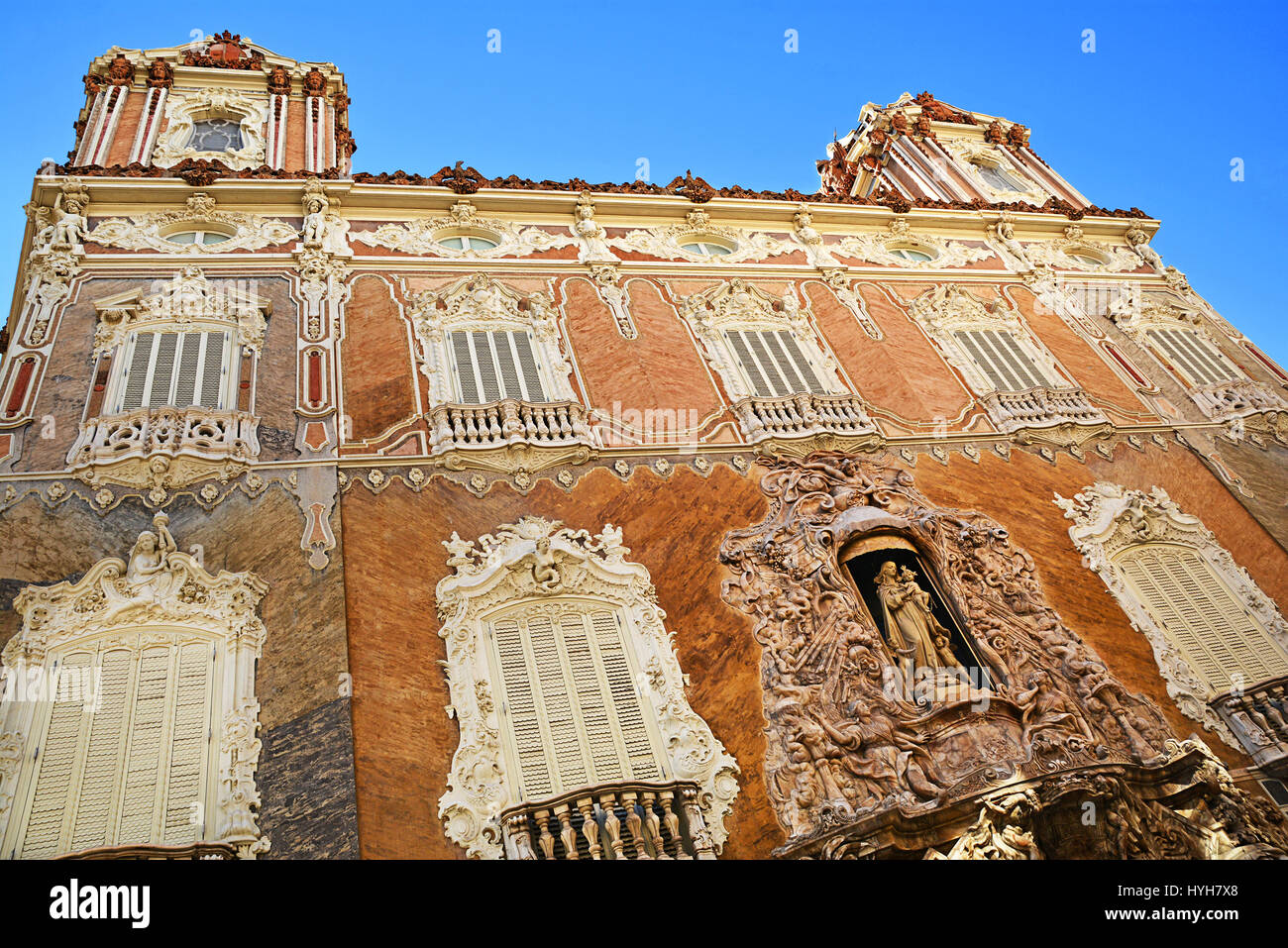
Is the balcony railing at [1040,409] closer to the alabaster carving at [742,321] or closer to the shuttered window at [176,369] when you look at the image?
the alabaster carving at [742,321]

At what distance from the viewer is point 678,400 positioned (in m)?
18.6

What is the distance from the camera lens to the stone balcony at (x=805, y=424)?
18.0 m

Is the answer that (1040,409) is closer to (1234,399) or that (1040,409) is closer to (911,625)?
(1234,399)

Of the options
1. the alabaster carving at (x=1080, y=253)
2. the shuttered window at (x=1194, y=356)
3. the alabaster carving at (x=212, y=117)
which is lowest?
the shuttered window at (x=1194, y=356)

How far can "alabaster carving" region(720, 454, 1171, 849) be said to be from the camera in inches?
525

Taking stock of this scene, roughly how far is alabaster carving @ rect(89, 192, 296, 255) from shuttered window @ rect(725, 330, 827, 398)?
901 cm

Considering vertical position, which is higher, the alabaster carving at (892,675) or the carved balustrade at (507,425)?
the carved balustrade at (507,425)

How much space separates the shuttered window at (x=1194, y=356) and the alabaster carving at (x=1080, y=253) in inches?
111

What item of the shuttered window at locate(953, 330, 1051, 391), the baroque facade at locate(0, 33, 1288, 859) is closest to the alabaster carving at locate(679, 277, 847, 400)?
the baroque facade at locate(0, 33, 1288, 859)

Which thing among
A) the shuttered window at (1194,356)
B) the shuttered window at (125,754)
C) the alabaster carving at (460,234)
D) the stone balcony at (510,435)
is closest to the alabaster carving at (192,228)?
the alabaster carving at (460,234)

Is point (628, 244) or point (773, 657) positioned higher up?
point (628, 244)
